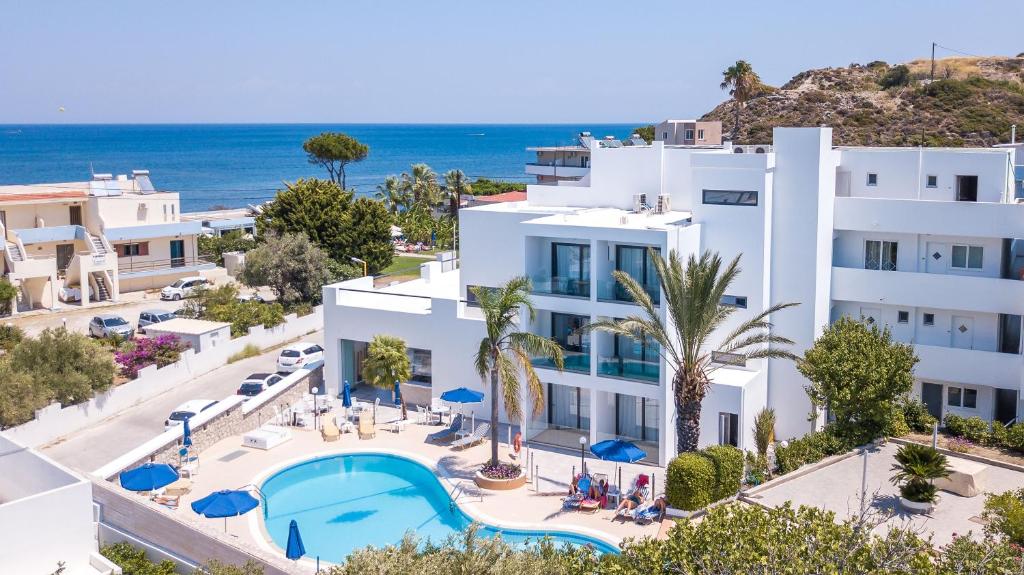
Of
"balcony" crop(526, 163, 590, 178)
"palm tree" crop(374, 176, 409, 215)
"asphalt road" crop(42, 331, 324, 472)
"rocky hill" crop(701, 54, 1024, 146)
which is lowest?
"asphalt road" crop(42, 331, 324, 472)

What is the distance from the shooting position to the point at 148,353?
34656mm

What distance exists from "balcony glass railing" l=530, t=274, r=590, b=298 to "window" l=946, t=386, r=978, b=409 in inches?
474

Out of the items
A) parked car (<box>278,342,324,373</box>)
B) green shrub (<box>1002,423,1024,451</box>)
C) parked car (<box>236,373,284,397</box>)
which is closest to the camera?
green shrub (<box>1002,423,1024,451</box>)

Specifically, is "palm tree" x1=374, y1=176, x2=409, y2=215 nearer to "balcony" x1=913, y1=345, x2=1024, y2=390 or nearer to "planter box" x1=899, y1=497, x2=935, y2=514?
"balcony" x1=913, y1=345, x2=1024, y2=390

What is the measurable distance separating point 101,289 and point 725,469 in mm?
39357

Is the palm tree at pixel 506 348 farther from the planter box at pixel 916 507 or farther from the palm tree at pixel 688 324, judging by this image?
the planter box at pixel 916 507

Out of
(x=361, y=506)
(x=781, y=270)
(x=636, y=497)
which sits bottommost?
(x=361, y=506)

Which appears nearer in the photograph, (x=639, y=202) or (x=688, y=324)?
(x=688, y=324)

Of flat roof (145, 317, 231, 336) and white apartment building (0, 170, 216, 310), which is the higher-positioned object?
white apartment building (0, 170, 216, 310)

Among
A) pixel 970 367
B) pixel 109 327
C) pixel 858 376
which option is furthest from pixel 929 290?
pixel 109 327

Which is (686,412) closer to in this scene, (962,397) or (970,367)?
(970,367)

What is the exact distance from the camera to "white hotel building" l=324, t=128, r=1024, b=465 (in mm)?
27484

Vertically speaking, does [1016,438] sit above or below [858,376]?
below

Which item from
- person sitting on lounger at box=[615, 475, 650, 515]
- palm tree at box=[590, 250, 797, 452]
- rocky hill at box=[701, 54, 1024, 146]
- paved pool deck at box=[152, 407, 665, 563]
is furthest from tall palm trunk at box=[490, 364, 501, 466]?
rocky hill at box=[701, 54, 1024, 146]
